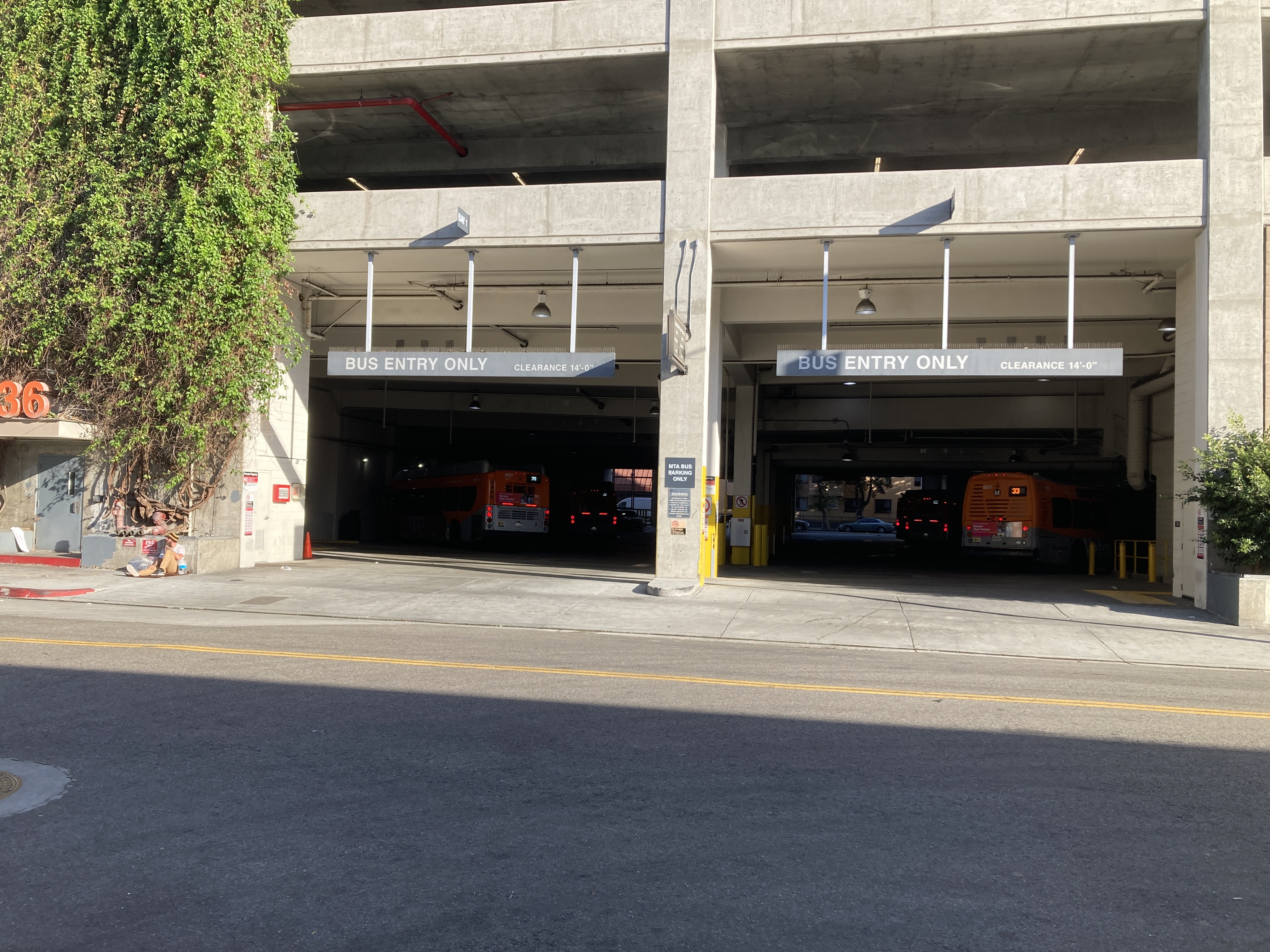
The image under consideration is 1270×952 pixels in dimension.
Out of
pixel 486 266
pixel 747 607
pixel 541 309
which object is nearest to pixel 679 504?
pixel 747 607

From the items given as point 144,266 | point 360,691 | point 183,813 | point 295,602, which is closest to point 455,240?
point 144,266

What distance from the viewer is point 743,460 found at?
2816cm

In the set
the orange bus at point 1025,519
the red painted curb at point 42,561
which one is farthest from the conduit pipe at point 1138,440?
the red painted curb at point 42,561

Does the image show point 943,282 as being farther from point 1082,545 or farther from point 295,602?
point 1082,545

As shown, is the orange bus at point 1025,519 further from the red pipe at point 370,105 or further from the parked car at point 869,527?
the parked car at point 869,527

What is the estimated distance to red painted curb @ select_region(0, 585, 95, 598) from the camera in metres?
15.0

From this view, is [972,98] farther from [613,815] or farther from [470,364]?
[613,815]

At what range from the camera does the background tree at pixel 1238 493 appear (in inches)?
550

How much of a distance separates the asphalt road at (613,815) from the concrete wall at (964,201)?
966 centimetres

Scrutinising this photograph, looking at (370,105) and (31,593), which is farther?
(370,105)

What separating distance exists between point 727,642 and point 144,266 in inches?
531

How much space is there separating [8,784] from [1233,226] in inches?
717

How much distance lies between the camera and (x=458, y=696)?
8.20 m

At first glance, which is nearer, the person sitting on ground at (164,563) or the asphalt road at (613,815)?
the asphalt road at (613,815)
